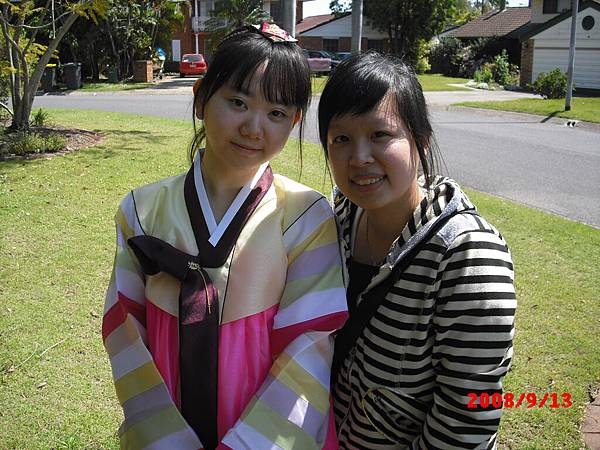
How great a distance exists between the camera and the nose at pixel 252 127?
178 centimetres

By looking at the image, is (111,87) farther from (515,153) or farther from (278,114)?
(278,114)

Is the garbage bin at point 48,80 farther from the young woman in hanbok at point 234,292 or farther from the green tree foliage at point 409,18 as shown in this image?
the young woman in hanbok at point 234,292

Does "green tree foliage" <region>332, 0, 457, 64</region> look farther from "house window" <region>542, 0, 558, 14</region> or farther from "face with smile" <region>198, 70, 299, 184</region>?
"face with smile" <region>198, 70, 299, 184</region>

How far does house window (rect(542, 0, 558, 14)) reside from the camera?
34.9 m

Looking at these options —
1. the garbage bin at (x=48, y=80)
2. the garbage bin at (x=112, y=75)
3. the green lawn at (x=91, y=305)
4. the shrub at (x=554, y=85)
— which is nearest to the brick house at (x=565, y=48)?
the shrub at (x=554, y=85)

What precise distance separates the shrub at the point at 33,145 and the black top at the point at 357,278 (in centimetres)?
844

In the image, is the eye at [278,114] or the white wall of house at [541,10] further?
the white wall of house at [541,10]

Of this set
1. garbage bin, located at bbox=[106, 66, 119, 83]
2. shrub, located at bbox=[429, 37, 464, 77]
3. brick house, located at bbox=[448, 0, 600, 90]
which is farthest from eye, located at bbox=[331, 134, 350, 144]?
shrub, located at bbox=[429, 37, 464, 77]

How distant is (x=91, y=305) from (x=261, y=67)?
3202 millimetres

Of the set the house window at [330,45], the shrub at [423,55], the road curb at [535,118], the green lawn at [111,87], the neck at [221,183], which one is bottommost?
the road curb at [535,118]

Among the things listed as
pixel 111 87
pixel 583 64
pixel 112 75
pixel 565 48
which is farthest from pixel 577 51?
pixel 112 75

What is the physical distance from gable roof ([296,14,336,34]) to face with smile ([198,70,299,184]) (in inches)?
1814

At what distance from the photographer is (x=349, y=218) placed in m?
1.96

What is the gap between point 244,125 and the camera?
1789 millimetres
